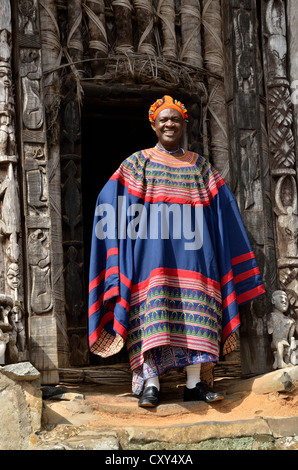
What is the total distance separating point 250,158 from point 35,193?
5.36 ft

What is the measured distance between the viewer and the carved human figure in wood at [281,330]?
6.66 metres

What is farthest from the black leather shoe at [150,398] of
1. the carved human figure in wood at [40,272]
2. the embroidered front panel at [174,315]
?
the carved human figure in wood at [40,272]

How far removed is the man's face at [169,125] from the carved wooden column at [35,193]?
805mm

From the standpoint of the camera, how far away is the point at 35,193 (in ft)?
21.7

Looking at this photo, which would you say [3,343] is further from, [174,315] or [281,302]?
[281,302]

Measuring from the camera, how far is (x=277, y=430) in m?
5.66

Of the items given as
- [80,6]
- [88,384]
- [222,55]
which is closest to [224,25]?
[222,55]

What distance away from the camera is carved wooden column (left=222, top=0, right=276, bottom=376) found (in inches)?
272

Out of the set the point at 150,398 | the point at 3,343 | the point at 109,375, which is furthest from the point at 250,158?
the point at 3,343

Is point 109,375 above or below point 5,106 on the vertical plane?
below

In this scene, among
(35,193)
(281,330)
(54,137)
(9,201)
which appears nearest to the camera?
(9,201)

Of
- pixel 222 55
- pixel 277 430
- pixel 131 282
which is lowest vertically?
pixel 277 430

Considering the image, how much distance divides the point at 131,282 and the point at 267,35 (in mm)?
2374

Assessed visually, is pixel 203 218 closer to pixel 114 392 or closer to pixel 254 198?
pixel 254 198
